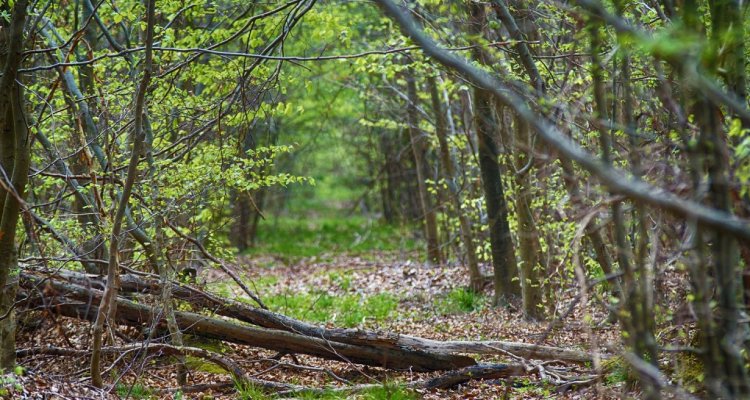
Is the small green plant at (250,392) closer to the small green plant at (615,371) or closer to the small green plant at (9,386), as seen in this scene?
the small green plant at (9,386)

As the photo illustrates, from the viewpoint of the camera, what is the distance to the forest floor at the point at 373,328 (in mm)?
5977

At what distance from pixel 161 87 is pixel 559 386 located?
4722 mm

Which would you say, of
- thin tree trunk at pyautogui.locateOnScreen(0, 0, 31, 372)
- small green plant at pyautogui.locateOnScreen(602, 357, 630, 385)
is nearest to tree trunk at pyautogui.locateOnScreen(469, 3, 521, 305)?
small green plant at pyautogui.locateOnScreen(602, 357, 630, 385)

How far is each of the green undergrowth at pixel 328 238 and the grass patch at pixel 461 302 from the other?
18.8 feet

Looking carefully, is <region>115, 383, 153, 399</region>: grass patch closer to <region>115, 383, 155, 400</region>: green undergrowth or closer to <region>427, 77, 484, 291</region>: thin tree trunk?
<region>115, 383, 155, 400</region>: green undergrowth

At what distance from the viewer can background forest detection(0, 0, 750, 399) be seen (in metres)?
3.43

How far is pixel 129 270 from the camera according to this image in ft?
25.0

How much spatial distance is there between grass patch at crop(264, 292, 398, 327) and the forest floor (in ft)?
0.06

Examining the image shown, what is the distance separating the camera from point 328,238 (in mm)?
23188

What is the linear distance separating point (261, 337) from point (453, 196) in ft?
20.4

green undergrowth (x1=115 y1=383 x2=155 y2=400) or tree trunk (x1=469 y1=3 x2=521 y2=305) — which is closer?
green undergrowth (x1=115 y1=383 x2=155 y2=400)

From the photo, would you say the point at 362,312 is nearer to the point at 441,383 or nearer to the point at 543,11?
the point at 441,383

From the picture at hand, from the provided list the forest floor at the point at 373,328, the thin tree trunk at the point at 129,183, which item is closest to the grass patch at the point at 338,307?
the forest floor at the point at 373,328

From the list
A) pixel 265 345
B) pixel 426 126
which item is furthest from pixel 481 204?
pixel 265 345
